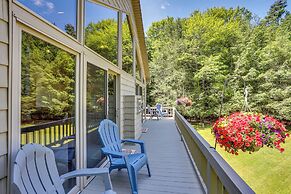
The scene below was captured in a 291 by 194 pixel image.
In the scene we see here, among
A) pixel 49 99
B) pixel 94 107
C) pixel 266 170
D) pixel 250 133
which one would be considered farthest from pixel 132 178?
pixel 266 170

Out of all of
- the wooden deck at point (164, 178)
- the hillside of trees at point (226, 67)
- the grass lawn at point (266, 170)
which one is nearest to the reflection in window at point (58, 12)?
the wooden deck at point (164, 178)

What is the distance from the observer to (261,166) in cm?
700

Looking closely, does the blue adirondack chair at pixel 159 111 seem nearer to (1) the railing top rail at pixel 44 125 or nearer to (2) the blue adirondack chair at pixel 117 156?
(2) the blue adirondack chair at pixel 117 156

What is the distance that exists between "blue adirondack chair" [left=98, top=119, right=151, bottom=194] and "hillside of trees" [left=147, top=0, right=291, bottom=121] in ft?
36.5

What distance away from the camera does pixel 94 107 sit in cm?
335

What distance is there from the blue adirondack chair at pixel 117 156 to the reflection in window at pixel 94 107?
0.70 ft

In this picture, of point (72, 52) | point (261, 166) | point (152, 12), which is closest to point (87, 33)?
point (72, 52)

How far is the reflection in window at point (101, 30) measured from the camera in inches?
127

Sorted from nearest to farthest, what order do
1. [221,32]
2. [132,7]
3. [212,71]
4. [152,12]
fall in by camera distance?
[132,7] → [212,71] → [221,32] → [152,12]

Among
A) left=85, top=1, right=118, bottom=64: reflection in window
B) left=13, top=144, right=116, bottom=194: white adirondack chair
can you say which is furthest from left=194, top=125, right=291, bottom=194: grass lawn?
left=13, top=144, right=116, bottom=194: white adirondack chair

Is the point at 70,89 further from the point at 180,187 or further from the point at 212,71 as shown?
the point at 212,71

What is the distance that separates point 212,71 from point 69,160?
13.6m

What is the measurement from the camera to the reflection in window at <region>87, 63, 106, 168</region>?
10.3 ft

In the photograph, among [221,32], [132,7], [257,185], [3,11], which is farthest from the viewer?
[221,32]
